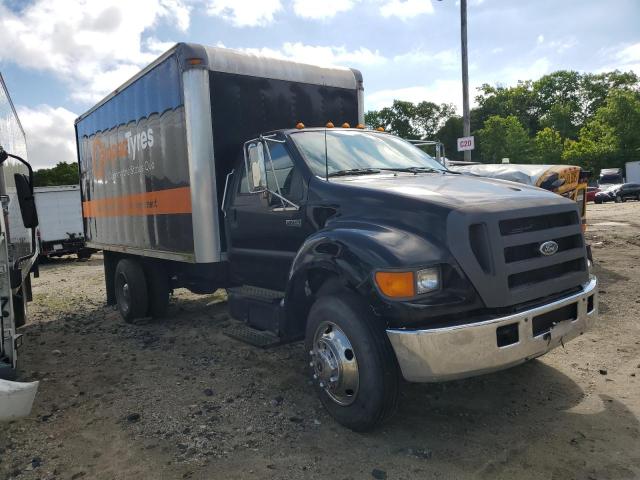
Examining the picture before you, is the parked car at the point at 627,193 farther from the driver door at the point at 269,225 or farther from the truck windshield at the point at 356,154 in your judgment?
the driver door at the point at 269,225

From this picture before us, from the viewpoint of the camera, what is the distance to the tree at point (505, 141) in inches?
2143

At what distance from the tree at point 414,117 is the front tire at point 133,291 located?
72.7m

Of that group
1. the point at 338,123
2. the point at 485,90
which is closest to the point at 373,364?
the point at 338,123

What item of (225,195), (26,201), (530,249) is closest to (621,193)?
(225,195)

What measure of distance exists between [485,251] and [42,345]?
18.9ft

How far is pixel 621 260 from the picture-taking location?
9.30 m

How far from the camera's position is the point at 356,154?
471cm

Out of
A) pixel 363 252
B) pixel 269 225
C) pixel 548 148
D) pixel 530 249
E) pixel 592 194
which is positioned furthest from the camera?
pixel 548 148

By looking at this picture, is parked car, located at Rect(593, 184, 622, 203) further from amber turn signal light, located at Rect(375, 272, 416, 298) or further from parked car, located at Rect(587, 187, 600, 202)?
amber turn signal light, located at Rect(375, 272, 416, 298)

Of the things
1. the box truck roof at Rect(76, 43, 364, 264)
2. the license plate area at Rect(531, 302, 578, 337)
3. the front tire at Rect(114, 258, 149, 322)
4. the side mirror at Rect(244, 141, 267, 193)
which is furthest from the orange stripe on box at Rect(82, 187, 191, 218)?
the license plate area at Rect(531, 302, 578, 337)

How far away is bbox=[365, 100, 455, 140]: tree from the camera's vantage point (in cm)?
7800

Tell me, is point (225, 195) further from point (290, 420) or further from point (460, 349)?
point (460, 349)

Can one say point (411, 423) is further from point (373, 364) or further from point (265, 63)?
point (265, 63)

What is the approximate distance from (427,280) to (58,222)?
59.7ft
